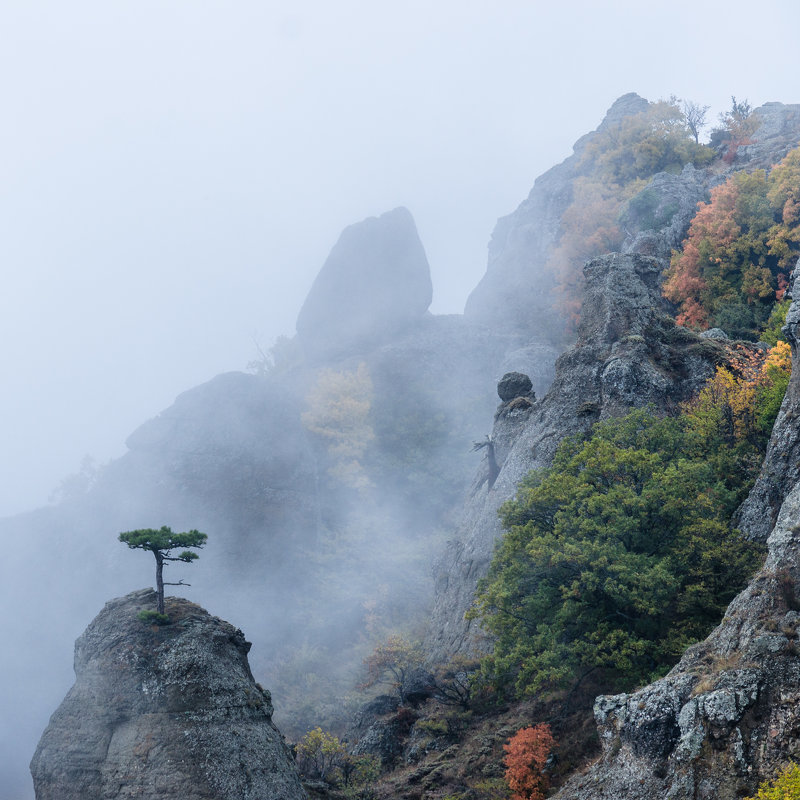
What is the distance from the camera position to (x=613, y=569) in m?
20.2

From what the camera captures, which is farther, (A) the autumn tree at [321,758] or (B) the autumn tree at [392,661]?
(B) the autumn tree at [392,661]

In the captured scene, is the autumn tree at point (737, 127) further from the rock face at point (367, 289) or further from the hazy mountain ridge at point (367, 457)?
the rock face at point (367, 289)

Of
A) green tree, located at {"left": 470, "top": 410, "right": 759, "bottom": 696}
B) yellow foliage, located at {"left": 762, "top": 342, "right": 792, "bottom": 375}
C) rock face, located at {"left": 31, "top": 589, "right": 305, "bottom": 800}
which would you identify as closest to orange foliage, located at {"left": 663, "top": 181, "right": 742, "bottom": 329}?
yellow foliage, located at {"left": 762, "top": 342, "right": 792, "bottom": 375}

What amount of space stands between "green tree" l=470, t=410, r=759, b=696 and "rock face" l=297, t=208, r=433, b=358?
245 feet

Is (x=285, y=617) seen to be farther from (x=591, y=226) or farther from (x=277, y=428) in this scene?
(x=591, y=226)

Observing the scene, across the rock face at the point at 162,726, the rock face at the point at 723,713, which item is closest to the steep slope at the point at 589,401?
the rock face at the point at 723,713

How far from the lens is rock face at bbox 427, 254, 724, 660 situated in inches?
1355

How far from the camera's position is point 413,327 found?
98625 millimetres

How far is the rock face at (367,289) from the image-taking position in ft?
324

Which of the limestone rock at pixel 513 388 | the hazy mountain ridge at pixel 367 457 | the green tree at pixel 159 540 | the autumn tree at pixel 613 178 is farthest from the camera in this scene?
the autumn tree at pixel 613 178

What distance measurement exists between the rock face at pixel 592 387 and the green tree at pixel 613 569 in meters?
9.20

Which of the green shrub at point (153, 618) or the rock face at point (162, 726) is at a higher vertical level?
the green shrub at point (153, 618)

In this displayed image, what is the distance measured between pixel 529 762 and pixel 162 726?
13.4 m

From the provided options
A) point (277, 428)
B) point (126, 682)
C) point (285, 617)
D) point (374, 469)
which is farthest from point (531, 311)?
point (126, 682)
